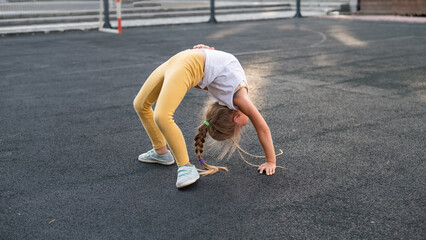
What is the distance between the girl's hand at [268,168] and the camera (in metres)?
3.70

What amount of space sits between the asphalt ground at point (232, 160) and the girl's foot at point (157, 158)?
0.06m

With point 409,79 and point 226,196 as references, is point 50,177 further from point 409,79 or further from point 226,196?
point 409,79

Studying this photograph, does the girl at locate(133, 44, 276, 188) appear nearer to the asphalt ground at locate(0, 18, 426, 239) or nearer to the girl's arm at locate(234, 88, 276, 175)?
the girl's arm at locate(234, 88, 276, 175)

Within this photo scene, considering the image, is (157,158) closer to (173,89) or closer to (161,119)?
(161,119)

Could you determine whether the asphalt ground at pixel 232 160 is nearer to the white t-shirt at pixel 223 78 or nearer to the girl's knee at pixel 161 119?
the girl's knee at pixel 161 119

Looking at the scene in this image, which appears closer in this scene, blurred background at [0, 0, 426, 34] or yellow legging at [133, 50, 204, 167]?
yellow legging at [133, 50, 204, 167]

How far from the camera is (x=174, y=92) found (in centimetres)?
337

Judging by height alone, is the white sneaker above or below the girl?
below

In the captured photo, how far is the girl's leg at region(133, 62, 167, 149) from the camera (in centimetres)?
362

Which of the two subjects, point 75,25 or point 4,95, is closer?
point 4,95

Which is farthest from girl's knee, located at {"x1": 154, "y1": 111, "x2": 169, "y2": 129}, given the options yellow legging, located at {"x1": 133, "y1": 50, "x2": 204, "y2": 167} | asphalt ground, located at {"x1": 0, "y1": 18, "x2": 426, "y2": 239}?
asphalt ground, located at {"x1": 0, "y1": 18, "x2": 426, "y2": 239}

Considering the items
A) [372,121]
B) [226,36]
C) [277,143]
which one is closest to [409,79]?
[372,121]

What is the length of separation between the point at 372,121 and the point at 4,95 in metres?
4.65

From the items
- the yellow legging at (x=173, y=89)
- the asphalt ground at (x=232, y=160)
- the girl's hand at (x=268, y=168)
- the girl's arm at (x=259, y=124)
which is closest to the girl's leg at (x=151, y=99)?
the yellow legging at (x=173, y=89)
